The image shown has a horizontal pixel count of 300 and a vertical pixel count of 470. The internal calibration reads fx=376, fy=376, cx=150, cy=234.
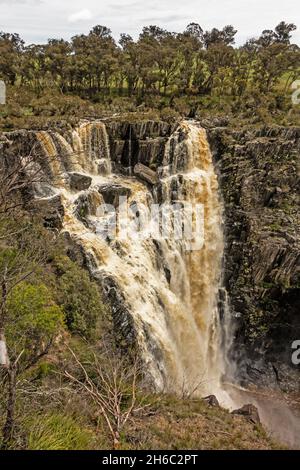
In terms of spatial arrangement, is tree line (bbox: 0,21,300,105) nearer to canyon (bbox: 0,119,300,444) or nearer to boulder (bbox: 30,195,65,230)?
canyon (bbox: 0,119,300,444)

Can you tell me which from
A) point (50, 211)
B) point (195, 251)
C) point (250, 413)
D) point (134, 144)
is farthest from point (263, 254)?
point (50, 211)

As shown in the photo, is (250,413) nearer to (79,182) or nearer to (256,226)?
(256,226)

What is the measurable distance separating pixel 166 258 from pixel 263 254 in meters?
6.84

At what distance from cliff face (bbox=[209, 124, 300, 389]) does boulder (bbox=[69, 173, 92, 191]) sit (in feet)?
34.1

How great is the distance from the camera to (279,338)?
25.8 m

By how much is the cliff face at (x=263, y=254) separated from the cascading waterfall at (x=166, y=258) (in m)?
1.31

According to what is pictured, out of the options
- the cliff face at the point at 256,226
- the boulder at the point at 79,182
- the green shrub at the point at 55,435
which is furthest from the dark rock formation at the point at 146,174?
the green shrub at the point at 55,435

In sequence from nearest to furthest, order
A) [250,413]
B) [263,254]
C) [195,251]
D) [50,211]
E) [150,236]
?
[250,413]
[50,211]
[150,236]
[263,254]
[195,251]

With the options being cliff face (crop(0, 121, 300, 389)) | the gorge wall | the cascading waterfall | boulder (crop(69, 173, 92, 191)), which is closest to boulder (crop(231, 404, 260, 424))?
the gorge wall

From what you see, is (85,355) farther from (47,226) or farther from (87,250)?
(47,226)

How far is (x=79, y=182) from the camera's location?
23.5 metres

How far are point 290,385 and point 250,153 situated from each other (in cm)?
1657

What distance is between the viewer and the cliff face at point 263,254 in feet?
82.5

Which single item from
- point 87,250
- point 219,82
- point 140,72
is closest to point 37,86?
point 140,72
